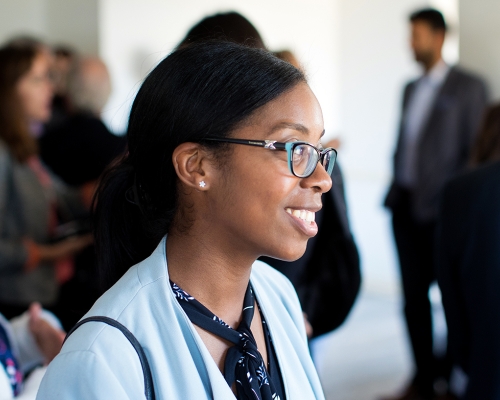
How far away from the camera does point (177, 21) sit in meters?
5.60

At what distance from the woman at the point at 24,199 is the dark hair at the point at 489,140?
5.94ft

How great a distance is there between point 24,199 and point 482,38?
260 cm

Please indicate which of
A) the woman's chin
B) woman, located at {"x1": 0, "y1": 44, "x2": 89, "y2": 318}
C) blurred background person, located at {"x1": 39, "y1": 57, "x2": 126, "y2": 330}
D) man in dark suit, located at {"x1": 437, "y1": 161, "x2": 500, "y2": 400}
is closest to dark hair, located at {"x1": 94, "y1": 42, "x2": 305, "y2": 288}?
the woman's chin

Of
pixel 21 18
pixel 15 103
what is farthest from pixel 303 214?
pixel 21 18

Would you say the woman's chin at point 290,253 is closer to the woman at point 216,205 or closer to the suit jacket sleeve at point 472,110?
the woman at point 216,205

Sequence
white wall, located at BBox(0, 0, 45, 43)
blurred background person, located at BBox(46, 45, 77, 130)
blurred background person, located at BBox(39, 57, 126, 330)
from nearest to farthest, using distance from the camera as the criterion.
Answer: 1. blurred background person, located at BBox(39, 57, 126, 330)
2. blurred background person, located at BBox(46, 45, 77, 130)
3. white wall, located at BBox(0, 0, 45, 43)

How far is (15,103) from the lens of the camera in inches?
109

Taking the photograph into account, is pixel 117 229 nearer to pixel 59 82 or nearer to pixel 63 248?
pixel 63 248

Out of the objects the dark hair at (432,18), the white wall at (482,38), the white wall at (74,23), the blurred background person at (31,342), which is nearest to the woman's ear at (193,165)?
the blurred background person at (31,342)

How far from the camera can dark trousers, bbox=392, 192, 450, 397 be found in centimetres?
361

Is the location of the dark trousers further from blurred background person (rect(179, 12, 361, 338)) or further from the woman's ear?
the woman's ear

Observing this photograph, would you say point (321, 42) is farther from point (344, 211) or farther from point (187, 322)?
point (187, 322)

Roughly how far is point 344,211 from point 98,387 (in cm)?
131

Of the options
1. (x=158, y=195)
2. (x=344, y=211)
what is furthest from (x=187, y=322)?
(x=344, y=211)
